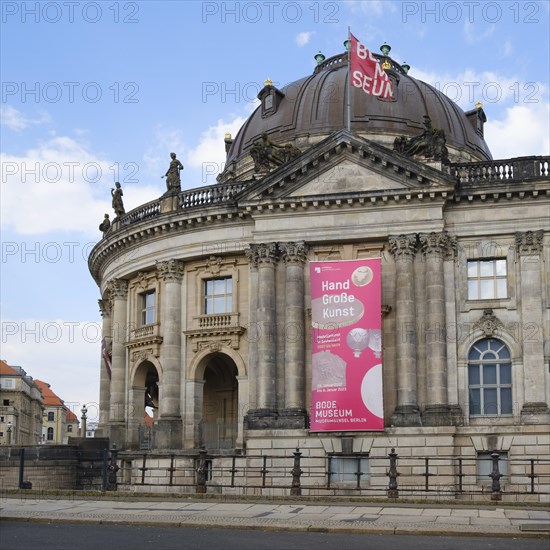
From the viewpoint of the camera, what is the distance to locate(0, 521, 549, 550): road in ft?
56.6

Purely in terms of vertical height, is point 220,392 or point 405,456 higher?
point 220,392

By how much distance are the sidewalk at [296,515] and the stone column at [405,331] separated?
1281 centimetres

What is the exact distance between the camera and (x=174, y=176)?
4625 centimetres

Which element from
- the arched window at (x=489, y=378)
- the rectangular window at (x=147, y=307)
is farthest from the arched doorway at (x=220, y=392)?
the arched window at (x=489, y=378)

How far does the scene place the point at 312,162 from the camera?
40812 millimetres

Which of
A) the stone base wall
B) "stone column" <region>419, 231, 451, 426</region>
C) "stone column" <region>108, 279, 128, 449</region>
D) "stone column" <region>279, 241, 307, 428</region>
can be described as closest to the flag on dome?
"stone column" <region>419, 231, 451, 426</region>

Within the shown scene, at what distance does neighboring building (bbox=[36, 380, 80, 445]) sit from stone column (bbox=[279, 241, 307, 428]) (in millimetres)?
144236

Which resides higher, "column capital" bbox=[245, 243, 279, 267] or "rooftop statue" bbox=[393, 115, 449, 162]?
"rooftop statue" bbox=[393, 115, 449, 162]

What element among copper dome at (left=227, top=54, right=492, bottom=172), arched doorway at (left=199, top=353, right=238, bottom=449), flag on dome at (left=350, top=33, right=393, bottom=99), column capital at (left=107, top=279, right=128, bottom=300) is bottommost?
arched doorway at (left=199, top=353, right=238, bottom=449)

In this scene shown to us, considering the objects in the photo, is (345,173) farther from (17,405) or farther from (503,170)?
(17,405)

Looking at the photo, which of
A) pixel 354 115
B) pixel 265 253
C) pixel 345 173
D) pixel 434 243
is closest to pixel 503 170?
pixel 434 243

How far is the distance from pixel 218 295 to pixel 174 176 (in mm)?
6300

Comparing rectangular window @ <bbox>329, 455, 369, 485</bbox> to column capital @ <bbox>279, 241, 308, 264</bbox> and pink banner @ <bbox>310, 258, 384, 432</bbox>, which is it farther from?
column capital @ <bbox>279, 241, 308, 264</bbox>

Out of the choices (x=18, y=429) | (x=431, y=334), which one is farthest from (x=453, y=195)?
(x=18, y=429)
